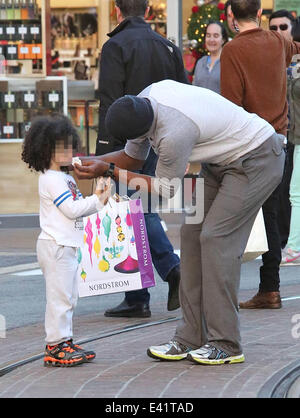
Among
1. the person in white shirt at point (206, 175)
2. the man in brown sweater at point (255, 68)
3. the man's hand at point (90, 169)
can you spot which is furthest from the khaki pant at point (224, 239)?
the man in brown sweater at point (255, 68)

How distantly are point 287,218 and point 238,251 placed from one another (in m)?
4.64

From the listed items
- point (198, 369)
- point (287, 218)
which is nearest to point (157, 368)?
point (198, 369)

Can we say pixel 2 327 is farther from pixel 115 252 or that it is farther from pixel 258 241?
pixel 258 241

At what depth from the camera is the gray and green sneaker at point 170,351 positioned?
604 cm

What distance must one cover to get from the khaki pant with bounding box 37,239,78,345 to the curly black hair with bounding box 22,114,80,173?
0.44 meters

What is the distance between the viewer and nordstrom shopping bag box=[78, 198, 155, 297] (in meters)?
7.05

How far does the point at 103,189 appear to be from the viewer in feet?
19.4

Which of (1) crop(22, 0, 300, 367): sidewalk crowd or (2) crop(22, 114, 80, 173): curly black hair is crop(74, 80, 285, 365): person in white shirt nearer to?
(1) crop(22, 0, 300, 367): sidewalk crowd

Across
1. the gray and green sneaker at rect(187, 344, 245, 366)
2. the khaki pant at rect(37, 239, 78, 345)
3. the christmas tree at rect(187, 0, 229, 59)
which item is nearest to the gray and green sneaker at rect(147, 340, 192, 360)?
the gray and green sneaker at rect(187, 344, 245, 366)

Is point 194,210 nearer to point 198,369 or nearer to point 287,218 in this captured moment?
point 198,369

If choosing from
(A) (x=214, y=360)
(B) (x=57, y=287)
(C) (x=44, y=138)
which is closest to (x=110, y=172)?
(C) (x=44, y=138)

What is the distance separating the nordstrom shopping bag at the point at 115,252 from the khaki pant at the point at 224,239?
107cm
